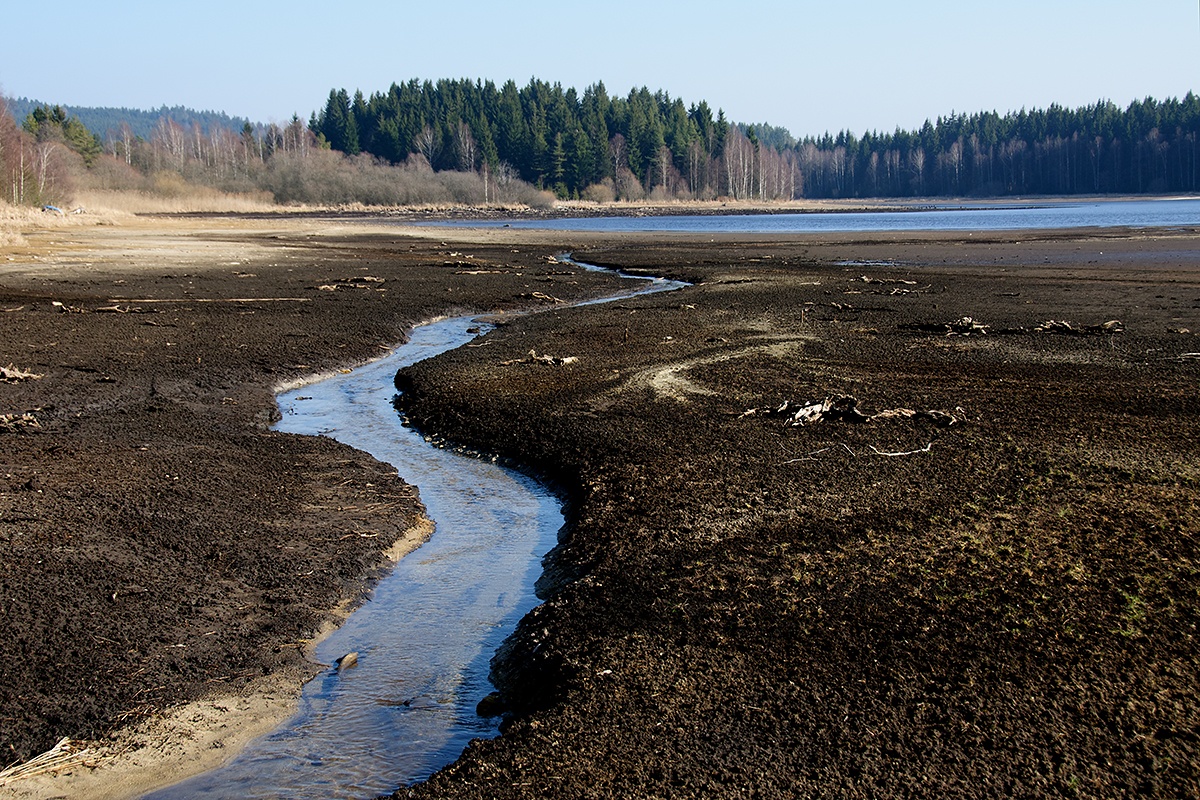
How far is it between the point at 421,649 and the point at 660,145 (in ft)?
525

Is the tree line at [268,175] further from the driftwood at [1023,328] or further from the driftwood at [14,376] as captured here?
the driftwood at [1023,328]

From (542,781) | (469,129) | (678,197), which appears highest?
(469,129)

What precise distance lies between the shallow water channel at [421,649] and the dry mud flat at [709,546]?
1.09 ft

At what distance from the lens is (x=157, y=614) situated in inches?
257

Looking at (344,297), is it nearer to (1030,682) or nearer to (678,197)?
(1030,682)

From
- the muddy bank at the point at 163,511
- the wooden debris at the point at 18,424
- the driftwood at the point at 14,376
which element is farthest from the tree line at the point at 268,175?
the wooden debris at the point at 18,424

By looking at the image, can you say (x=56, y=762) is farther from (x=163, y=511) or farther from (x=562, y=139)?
(x=562, y=139)

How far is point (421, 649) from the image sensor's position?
6.50m

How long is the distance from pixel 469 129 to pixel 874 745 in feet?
525

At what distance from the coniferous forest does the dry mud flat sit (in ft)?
444

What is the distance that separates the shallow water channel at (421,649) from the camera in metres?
5.00

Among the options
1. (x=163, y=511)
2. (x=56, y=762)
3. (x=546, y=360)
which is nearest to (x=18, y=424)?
(x=163, y=511)

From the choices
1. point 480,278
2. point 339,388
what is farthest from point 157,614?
point 480,278

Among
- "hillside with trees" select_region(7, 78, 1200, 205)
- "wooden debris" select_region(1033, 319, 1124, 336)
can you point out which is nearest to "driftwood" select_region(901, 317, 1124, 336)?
"wooden debris" select_region(1033, 319, 1124, 336)
